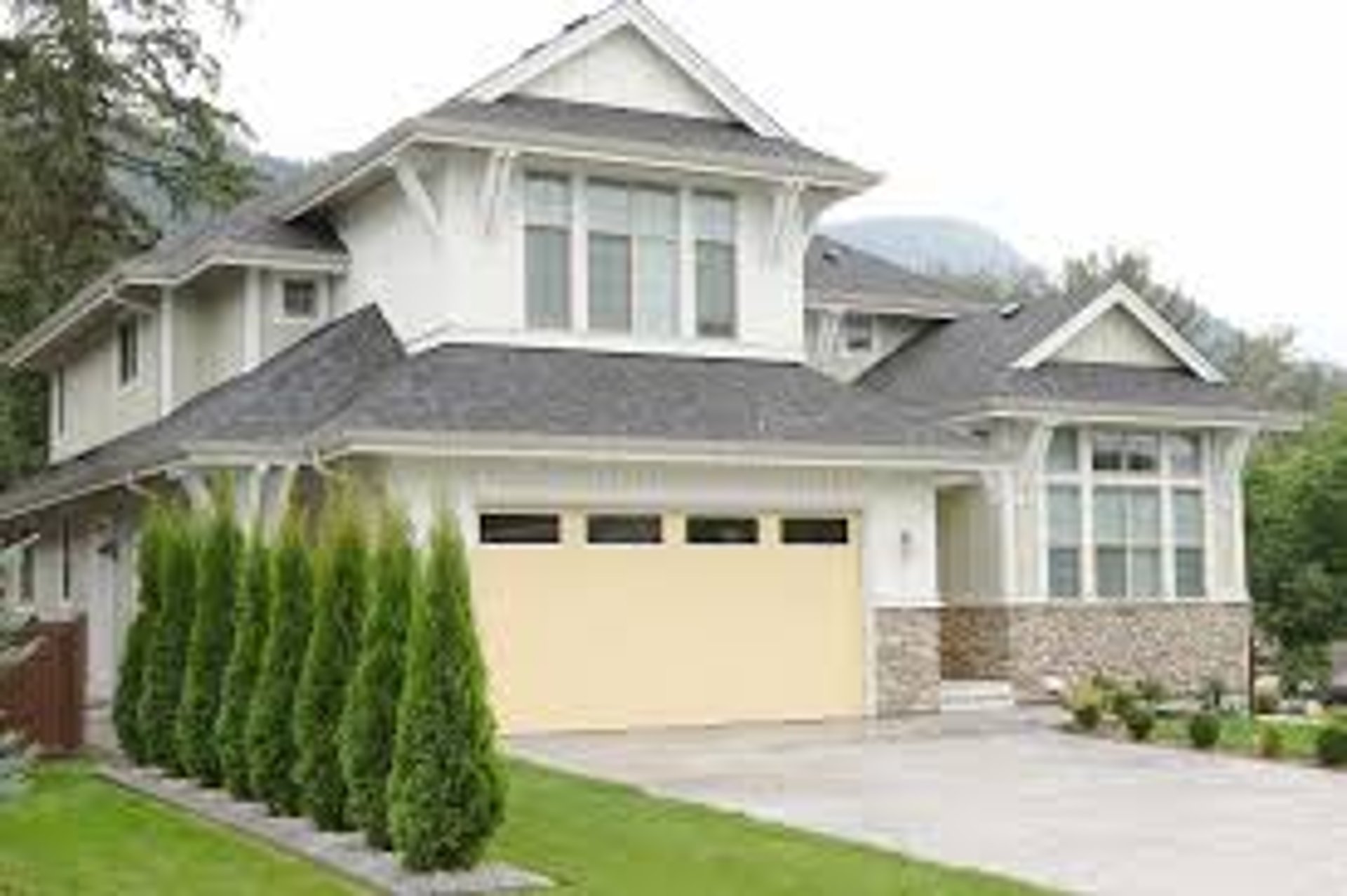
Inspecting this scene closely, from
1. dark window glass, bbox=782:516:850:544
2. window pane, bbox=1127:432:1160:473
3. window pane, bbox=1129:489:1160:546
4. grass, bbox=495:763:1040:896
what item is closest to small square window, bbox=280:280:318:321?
dark window glass, bbox=782:516:850:544

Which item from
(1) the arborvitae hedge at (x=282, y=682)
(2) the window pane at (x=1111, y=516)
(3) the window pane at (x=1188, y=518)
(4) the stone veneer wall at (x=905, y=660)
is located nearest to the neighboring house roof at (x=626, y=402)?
(4) the stone veneer wall at (x=905, y=660)

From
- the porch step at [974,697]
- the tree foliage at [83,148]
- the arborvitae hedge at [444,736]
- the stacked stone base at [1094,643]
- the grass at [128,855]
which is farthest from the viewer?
the tree foliage at [83,148]

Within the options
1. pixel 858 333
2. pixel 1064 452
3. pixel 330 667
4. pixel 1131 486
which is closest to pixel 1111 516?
pixel 1131 486

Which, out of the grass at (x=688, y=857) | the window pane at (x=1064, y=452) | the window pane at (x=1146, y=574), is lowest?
the grass at (x=688, y=857)

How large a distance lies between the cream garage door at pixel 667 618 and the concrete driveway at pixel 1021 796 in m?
0.56

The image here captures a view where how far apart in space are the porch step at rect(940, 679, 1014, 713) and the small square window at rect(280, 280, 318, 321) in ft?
28.5

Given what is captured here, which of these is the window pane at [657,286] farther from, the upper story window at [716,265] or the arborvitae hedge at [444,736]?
the arborvitae hedge at [444,736]

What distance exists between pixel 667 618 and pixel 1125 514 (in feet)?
23.5

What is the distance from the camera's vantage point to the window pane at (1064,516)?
78.4 ft

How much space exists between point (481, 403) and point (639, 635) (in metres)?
2.90

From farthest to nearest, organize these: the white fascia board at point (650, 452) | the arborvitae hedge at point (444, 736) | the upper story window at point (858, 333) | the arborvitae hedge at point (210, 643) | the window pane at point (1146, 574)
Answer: the upper story window at point (858, 333), the window pane at point (1146, 574), the white fascia board at point (650, 452), the arborvitae hedge at point (210, 643), the arborvitae hedge at point (444, 736)

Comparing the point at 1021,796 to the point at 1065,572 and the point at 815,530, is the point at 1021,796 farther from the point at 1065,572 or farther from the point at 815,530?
the point at 1065,572

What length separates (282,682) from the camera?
13.8 meters

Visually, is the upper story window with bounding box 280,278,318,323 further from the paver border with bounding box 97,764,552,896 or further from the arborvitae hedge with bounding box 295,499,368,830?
the arborvitae hedge with bounding box 295,499,368,830
